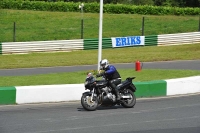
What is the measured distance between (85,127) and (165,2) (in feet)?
179

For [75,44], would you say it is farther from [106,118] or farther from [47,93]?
[106,118]

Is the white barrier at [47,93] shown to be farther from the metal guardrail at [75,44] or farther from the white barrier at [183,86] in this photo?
the metal guardrail at [75,44]

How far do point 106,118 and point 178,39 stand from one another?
2290 centimetres

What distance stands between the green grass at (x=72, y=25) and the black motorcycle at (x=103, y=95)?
71.3 ft

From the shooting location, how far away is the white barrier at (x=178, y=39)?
115 feet

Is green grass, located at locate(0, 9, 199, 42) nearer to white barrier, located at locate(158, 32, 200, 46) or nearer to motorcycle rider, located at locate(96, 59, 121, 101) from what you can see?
white barrier, located at locate(158, 32, 200, 46)

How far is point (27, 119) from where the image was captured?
1315cm

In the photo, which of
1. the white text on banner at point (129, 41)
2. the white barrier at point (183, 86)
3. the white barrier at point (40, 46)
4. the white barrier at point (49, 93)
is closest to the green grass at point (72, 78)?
the white barrier at point (183, 86)

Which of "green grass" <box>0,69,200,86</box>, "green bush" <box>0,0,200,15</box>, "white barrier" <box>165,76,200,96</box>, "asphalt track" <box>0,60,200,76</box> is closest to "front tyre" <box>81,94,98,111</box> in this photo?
"white barrier" <box>165,76,200,96</box>

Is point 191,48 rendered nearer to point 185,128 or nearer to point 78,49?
point 78,49

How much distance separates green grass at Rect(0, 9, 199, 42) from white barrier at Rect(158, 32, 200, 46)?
436 cm

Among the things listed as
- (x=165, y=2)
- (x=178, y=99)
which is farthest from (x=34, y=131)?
(x=165, y=2)

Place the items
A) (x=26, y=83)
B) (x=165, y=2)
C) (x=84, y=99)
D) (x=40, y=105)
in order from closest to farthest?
(x=84, y=99)
(x=40, y=105)
(x=26, y=83)
(x=165, y=2)

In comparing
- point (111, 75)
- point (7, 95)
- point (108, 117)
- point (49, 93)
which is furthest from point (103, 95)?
point (7, 95)
